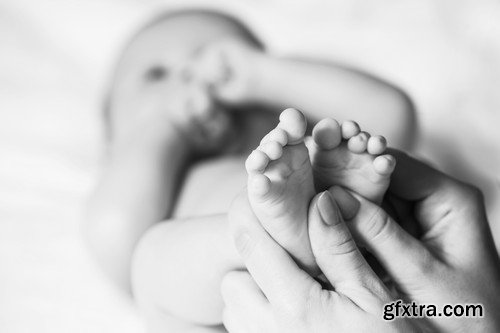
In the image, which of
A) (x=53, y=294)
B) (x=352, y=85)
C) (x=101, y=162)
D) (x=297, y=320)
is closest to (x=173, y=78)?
(x=101, y=162)

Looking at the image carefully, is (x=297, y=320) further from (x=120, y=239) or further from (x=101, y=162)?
(x=101, y=162)

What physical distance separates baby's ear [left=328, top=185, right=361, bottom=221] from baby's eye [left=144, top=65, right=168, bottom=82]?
633 millimetres

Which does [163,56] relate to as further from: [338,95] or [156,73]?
[338,95]

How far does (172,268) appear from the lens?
84 cm

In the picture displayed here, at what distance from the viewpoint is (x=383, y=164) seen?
66cm

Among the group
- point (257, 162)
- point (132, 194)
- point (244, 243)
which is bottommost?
point (132, 194)

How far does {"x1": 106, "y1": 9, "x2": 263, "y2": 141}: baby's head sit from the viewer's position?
122 cm

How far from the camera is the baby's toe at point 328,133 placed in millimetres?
660

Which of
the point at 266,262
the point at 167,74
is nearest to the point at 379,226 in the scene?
the point at 266,262

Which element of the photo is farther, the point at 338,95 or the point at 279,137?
the point at 338,95

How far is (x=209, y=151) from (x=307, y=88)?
20cm

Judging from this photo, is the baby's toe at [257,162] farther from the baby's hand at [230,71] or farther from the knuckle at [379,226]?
the baby's hand at [230,71]

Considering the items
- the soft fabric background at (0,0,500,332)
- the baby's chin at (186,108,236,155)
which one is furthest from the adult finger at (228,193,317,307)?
the baby's chin at (186,108,236,155)

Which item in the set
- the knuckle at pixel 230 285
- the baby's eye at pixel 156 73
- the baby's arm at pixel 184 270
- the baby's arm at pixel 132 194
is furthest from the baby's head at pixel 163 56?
the knuckle at pixel 230 285
